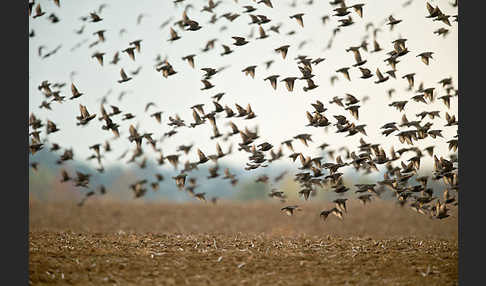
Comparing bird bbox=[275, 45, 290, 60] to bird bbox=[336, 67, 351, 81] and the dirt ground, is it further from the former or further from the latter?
the dirt ground

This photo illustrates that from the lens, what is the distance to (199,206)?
28.8 meters

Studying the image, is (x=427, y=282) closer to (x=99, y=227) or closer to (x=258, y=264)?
(x=258, y=264)

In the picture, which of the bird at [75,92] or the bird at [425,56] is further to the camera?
the bird at [425,56]

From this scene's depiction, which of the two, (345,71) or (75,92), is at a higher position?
(345,71)

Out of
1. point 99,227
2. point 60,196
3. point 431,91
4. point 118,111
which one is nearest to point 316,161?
point 431,91

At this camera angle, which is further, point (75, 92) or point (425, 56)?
point (425, 56)

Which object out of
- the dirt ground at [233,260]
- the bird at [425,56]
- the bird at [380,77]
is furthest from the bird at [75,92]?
the bird at [425,56]

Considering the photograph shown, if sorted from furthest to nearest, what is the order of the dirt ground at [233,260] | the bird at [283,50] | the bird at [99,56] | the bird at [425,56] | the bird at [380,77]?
the bird at [99,56] < the bird at [283,50] < the bird at [425,56] < the bird at [380,77] < the dirt ground at [233,260]

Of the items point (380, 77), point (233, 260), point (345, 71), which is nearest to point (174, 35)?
point (345, 71)

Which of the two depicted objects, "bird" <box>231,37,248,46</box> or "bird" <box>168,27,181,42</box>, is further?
"bird" <box>168,27,181,42</box>

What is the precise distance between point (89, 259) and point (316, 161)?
17.6 ft

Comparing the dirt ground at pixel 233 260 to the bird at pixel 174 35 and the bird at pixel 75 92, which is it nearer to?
the bird at pixel 75 92

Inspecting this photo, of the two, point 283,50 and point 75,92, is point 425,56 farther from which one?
point 75,92

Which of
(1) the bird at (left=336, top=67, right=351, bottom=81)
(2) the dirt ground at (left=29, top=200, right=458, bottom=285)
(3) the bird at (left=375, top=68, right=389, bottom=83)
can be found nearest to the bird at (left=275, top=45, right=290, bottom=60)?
(1) the bird at (left=336, top=67, right=351, bottom=81)
